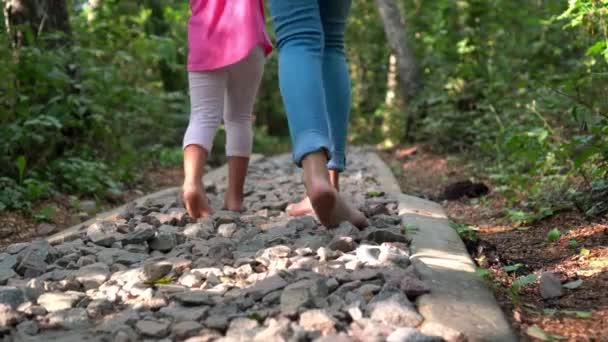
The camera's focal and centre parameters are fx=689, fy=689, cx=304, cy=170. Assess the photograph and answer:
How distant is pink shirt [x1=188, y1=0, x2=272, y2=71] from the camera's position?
2824 millimetres

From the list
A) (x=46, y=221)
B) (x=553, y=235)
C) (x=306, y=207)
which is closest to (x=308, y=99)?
(x=306, y=207)

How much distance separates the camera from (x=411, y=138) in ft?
27.7

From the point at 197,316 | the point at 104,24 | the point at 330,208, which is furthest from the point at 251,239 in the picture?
the point at 104,24

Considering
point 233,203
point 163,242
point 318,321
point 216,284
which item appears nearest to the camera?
point 318,321

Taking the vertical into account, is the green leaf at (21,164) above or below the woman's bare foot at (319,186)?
below

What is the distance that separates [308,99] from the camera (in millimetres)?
2277

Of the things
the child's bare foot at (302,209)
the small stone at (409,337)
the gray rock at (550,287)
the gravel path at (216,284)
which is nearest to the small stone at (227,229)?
the gravel path at (216,284)

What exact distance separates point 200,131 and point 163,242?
25.2 inches

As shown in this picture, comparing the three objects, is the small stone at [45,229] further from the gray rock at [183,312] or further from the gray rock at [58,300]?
the gray rock at [183,312]

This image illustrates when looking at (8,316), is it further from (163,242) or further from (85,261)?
(163,242)

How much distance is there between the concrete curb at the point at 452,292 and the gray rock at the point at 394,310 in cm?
3

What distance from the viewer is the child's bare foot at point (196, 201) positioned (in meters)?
2.76

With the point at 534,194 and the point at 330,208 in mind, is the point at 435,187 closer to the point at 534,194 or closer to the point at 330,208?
the point at 534,194

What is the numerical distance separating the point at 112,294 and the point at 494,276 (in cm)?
114
